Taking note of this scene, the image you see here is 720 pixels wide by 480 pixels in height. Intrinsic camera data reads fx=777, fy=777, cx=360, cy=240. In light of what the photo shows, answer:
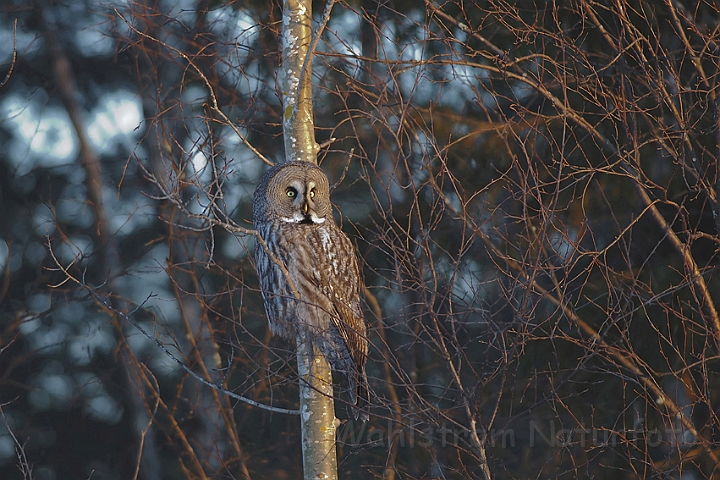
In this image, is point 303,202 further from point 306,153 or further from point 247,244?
point 247,244

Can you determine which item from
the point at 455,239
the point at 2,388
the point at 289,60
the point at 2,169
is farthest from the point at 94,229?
the point at 289,60

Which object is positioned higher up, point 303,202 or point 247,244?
point 303,202

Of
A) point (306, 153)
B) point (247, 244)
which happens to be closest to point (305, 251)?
point (306, 153)

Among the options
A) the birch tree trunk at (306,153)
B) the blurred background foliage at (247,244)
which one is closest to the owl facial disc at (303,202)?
the birch tree trunk at (306,153)

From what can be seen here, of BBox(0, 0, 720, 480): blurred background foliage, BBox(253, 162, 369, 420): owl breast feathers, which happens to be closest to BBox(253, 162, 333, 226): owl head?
BBox(253, 162, 369, 420): owl breast feathers

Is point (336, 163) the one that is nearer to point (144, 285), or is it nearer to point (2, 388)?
point (144, 285)

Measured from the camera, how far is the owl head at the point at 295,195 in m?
3.43

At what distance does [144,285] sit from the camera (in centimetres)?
750

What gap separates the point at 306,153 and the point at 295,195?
209mm

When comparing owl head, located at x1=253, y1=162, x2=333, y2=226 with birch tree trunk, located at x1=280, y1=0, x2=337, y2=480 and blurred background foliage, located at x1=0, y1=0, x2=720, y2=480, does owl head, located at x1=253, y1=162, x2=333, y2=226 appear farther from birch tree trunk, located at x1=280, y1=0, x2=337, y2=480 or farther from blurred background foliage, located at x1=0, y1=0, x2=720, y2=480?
blurred background foliage, located at x1=0, y1=0, x2=720, y2=480

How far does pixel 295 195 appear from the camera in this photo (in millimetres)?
3471

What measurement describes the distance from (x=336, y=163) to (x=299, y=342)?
3.76 m

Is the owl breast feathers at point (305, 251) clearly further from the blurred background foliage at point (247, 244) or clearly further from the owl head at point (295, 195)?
the blurred background foliage at point (247, 244)

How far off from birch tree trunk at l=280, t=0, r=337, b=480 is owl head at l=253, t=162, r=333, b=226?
0.08 m
